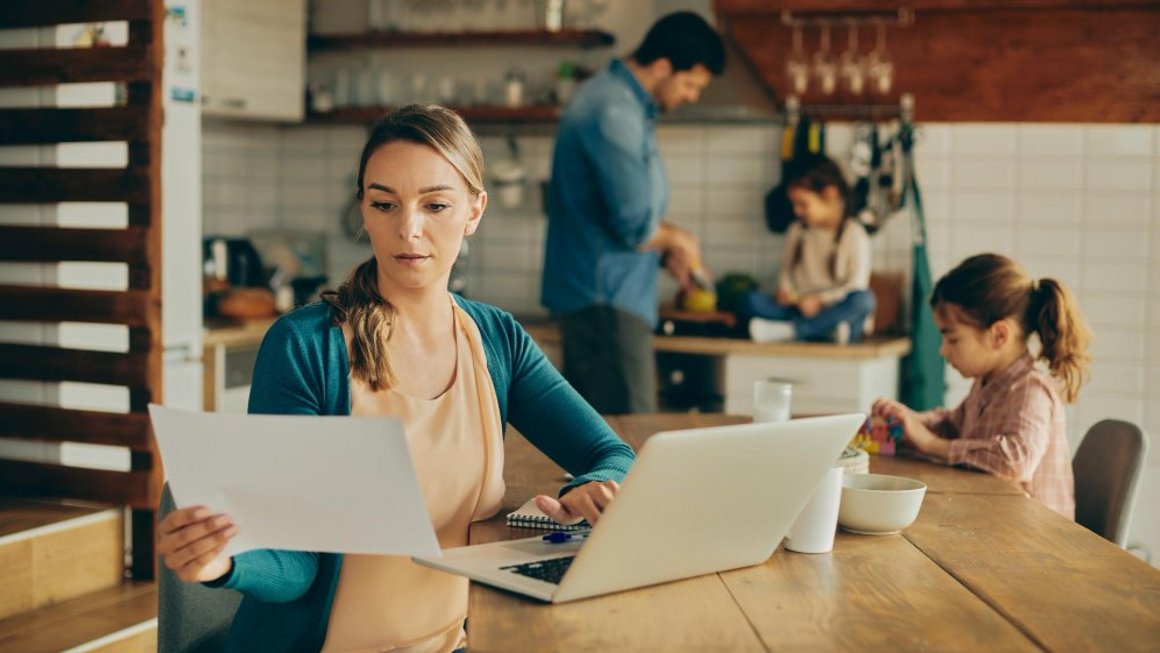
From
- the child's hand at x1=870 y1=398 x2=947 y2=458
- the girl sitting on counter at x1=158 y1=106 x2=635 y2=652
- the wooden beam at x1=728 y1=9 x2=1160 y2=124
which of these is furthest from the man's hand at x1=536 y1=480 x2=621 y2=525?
the wooden beam at x1=728 y1=9 x2=1160 y2=124

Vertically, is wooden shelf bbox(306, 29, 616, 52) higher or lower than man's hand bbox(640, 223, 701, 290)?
higher

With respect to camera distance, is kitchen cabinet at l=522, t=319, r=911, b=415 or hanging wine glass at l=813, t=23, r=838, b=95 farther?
hanging wine glass at l=813, t=23, r=838, b=95

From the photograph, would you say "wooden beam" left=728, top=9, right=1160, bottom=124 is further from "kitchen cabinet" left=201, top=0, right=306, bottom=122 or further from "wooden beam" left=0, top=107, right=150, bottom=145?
"wooden beam" left=0, top=107, right=150, bottom=145

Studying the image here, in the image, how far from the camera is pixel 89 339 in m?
3.07

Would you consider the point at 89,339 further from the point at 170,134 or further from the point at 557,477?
the point at 557,477

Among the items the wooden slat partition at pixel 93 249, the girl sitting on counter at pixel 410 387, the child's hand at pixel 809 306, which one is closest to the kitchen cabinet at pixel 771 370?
the child's hand at pixel 809 306

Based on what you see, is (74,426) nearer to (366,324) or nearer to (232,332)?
(232,332)

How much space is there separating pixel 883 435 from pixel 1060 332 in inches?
14.2

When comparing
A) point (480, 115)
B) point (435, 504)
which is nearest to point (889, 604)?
point (435, 504)

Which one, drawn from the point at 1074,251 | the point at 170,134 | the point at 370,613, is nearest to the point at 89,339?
the point at 170,134

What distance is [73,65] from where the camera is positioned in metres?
2.85

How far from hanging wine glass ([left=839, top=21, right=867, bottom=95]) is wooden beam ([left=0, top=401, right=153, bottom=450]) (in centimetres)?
245

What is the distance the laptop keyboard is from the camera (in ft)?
4.26

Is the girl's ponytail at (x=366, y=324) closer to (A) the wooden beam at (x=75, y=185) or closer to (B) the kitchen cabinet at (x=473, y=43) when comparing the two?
(A) the wooden beam at (x=75, y=185)
